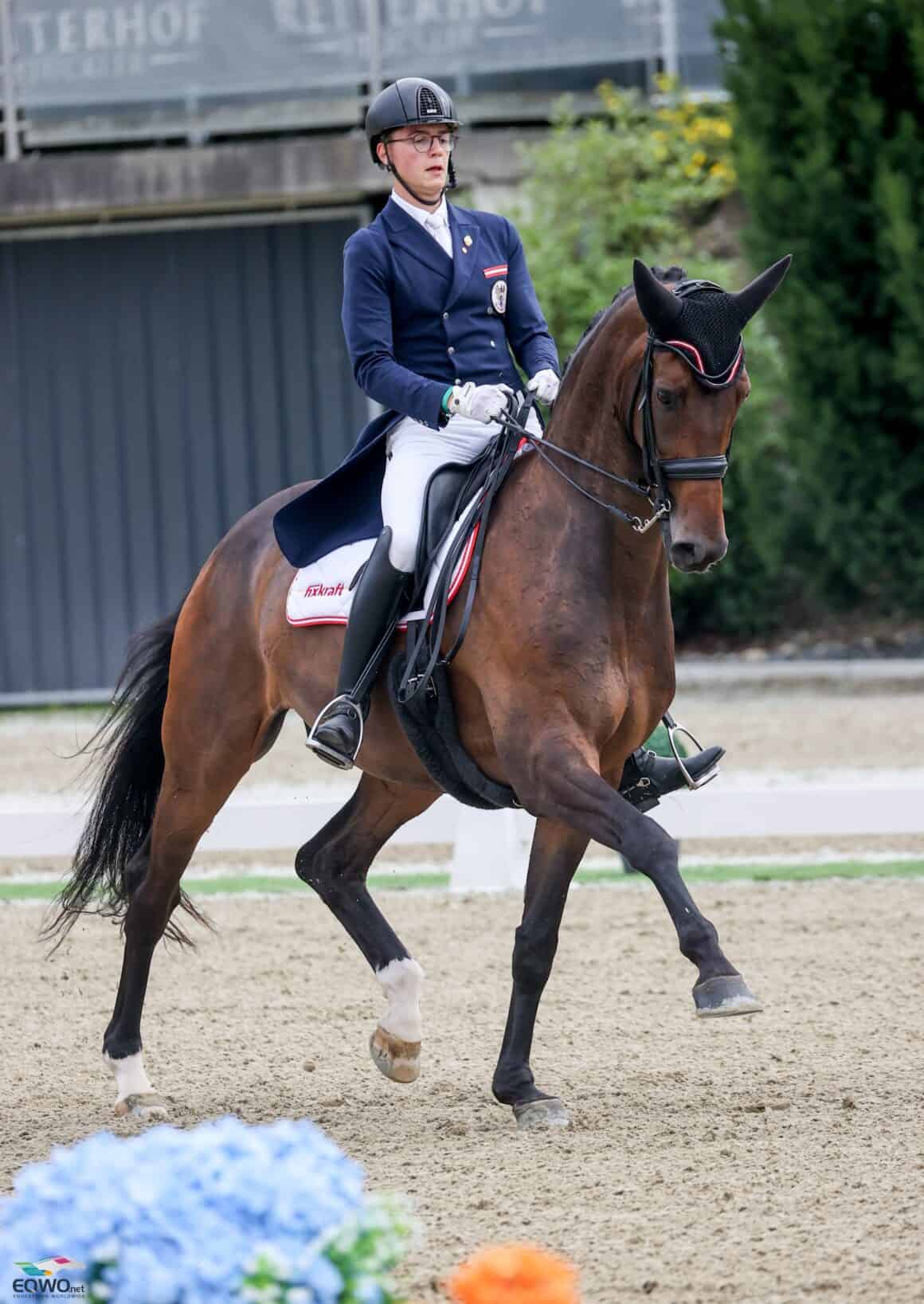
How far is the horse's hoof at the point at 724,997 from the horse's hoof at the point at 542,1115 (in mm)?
674

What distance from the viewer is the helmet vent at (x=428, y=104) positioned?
4797 mm

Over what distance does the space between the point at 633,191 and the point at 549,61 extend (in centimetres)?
117

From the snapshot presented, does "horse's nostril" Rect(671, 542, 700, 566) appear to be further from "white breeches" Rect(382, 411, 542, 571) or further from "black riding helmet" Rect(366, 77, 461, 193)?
"black riding helmet" Rect(366, 77, 461, 193)

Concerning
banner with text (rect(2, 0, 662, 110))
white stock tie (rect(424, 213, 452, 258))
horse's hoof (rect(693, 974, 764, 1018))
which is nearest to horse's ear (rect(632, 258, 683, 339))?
white stock tie (rect(424, 213, 452, 258))

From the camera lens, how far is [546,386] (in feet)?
15.8

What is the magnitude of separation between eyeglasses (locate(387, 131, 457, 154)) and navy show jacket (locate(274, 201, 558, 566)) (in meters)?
0.17

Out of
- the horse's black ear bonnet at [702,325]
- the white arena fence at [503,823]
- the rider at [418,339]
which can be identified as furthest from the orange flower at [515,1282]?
the white arena fence at [503,823]

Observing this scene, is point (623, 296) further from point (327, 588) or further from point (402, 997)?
point (402, 997)

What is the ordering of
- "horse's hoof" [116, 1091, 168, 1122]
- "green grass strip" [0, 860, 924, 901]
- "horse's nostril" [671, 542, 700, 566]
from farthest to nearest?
"green grass strip" [0, 860, 924, 901], "horse's hoof" [116, 1091, 168, 1122], "horse's nostril" [671, 542, 700, 566]

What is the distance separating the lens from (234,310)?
14.3 metres

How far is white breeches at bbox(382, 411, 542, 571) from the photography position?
4750mm

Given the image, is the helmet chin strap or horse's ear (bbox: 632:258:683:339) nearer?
horse's ear (bbox: 632:258:683:339)

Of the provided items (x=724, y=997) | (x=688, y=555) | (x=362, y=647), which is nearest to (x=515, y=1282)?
(x=724, y=997)

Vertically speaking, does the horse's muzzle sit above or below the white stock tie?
below
